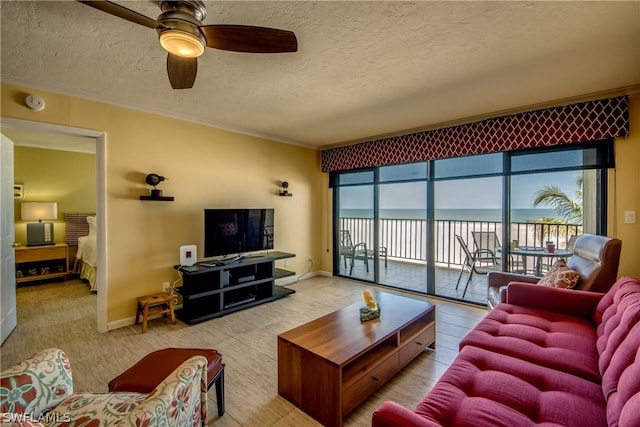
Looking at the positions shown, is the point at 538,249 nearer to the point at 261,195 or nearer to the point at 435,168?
the point at 435,168

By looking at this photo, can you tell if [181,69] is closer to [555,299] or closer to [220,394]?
[220,394]

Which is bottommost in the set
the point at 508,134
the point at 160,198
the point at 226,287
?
the point at 226,287

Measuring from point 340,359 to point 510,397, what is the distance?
2.74 ft

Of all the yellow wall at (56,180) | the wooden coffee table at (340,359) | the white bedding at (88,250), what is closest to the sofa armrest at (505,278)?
the wooden coffee table at (340,359)

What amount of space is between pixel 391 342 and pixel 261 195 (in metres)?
3.03

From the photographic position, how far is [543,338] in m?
1.77

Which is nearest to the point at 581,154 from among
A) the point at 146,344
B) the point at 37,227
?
the point at 146,344

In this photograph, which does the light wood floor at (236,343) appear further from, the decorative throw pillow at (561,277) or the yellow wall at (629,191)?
the yellow wall at (629,191)

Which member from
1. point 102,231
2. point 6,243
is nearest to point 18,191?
point 6,243

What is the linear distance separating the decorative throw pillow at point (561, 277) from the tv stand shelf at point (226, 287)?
3052 millimetres

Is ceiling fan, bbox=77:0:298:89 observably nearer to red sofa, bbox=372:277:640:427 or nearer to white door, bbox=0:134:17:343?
red sofa, bbox=372:277:640:427

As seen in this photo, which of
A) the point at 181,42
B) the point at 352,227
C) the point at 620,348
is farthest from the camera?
the point at 352,227

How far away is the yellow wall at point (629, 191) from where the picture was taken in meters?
2.75

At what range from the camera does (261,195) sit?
450 centimetres
